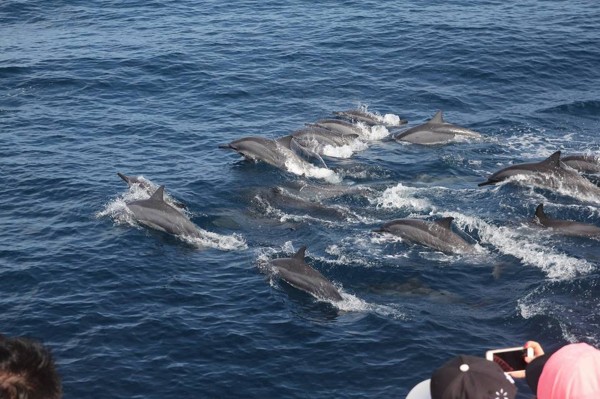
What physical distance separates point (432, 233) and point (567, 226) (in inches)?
177

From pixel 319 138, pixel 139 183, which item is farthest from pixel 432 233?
pixel 139 183

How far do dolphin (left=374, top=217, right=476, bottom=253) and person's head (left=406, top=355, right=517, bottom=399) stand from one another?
17080mm

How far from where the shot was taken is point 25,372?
617 cm

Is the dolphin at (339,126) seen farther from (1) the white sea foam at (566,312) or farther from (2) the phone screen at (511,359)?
(2) the phone screen at (511,359)

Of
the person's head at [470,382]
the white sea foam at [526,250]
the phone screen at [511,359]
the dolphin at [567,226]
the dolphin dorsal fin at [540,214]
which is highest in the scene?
the person's head at [470,382]

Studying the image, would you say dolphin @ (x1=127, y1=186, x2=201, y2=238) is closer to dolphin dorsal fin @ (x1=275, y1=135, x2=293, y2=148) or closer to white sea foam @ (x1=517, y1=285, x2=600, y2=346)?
dolphin dorsal fin @ (x1=275, y1=135, x2=293, y2=148)

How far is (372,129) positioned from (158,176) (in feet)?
33.7

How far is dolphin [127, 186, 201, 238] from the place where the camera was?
1083 inches

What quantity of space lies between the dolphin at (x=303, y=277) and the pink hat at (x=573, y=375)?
1419 centimetres

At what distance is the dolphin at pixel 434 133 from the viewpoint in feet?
118

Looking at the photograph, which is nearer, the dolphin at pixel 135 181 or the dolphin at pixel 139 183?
the dolphin at pixel 139 183

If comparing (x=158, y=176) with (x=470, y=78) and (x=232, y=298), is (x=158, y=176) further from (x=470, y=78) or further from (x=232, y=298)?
(x=470, y=78)

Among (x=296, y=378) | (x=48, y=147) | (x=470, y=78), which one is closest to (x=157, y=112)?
(x=48, y=147)

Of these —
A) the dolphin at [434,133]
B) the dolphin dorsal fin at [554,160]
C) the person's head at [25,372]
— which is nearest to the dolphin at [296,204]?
the dolphin at [434,133]
